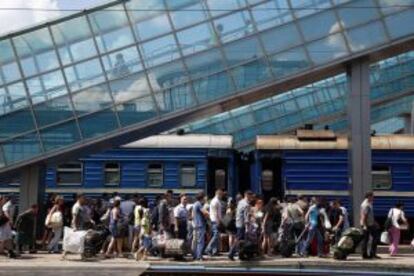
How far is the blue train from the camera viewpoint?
27.0 metres

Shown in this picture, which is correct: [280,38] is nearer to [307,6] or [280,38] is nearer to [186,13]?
[307,6]

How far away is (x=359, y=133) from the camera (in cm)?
2211

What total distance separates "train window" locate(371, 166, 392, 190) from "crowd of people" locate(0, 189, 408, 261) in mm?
5481

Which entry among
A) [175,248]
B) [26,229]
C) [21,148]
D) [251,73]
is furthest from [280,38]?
[26,229]

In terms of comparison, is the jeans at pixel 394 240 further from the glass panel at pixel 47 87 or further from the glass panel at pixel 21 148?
the glass panel at pixel 21 148

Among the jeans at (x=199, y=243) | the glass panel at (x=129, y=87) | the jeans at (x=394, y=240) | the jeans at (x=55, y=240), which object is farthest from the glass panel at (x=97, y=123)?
the jeans at (x=394, y=240)

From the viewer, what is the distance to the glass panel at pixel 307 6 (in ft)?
71.6

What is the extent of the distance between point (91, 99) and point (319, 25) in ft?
22.7

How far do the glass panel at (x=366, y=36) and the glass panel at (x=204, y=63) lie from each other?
3775mm

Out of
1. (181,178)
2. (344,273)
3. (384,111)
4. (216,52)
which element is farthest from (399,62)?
(344,273)

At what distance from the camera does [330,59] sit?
71.2 ft

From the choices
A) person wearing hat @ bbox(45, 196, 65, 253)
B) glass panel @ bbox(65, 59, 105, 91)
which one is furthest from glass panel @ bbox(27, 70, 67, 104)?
person wearing hat @ bbox(45, 196, 65, 253)

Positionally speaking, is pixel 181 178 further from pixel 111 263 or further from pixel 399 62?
pixel 399 62

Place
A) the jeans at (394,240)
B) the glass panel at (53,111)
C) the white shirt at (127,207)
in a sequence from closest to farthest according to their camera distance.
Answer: the jeans at (394,240) < the white shirt at (127,207) < the glass panel at (53,111)
